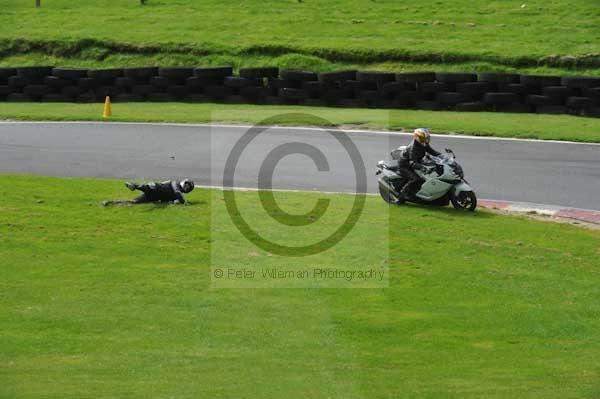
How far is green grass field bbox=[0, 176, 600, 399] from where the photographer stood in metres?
8.79

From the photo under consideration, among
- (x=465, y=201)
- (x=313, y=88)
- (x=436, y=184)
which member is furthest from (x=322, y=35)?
(x=465, y=201)

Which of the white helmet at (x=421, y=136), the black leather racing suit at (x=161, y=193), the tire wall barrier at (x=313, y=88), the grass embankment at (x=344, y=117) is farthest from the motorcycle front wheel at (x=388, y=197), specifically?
the tire wall barrier at (x=313, y=88)

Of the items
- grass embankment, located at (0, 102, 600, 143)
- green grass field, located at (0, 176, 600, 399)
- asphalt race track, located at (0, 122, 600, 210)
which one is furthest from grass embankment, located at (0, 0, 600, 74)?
green grass field, located at (0, 176, 600, 399)

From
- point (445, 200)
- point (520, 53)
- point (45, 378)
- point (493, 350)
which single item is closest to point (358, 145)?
point (445, 200)

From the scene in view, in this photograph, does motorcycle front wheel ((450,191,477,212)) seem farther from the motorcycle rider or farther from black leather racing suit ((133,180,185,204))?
black leather racing suit ((133,180,185,204))

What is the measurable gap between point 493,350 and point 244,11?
24.1m

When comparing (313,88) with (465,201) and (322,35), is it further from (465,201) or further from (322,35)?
(465,201)

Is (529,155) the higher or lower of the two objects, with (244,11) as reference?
lower

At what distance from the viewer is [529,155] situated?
1973 centimetres

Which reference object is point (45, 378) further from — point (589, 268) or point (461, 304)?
point (589, 268)

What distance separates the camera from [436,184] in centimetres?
1549

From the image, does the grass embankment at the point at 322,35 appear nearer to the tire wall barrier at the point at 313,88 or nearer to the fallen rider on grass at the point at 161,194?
the tire wall barrier at the point at 313,88

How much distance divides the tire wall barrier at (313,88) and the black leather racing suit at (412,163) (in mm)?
8689

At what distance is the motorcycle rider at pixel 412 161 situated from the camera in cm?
1564
